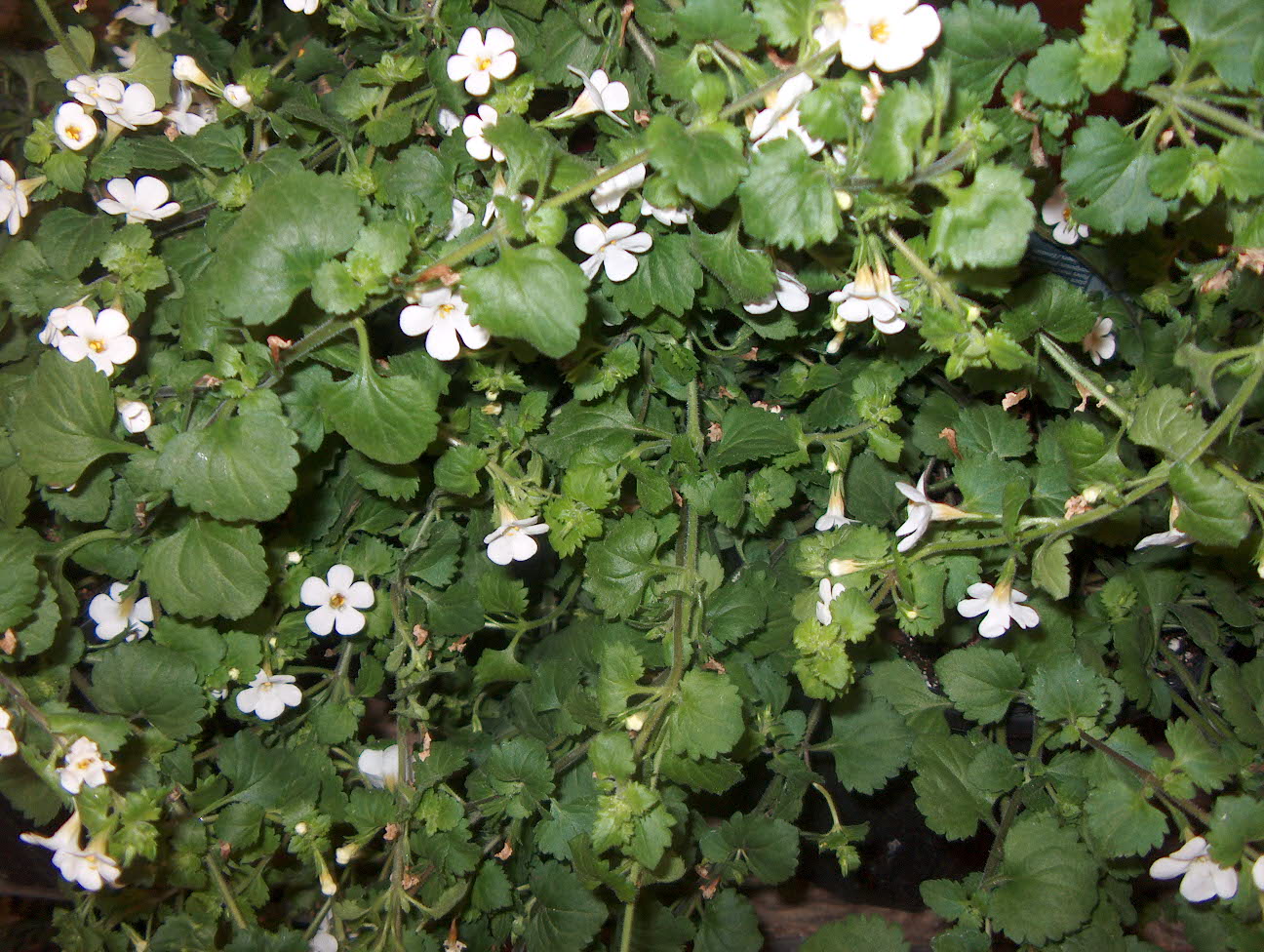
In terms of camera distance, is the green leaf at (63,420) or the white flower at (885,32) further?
the green leaf at (63,420)

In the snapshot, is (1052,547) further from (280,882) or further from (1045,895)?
(280,882)

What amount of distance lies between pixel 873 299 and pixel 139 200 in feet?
3.60

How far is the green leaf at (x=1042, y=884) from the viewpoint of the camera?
4.63 ft

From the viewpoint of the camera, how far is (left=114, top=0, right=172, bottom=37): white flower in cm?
160

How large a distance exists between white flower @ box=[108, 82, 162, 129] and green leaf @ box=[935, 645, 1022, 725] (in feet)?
5.23

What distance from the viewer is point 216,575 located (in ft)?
4.04

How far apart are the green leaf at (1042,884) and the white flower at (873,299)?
96cm

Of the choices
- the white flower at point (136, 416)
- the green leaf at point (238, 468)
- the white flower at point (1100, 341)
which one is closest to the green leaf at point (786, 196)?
the green leaf at point (238, 468)

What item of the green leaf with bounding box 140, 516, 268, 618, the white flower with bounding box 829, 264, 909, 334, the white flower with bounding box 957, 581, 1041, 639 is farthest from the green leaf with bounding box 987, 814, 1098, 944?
the green leaf with bounding box 140, 516, 268, 618

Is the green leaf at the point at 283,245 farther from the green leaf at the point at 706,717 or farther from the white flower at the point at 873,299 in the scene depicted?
the green leaf at the point at 706,717

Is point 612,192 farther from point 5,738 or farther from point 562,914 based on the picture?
point 562,914

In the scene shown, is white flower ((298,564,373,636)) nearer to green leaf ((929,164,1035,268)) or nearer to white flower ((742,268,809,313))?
white flower ((742,268,809,313))

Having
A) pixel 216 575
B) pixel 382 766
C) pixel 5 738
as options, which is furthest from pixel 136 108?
pixel 382 766

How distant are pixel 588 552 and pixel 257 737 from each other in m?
0.77
